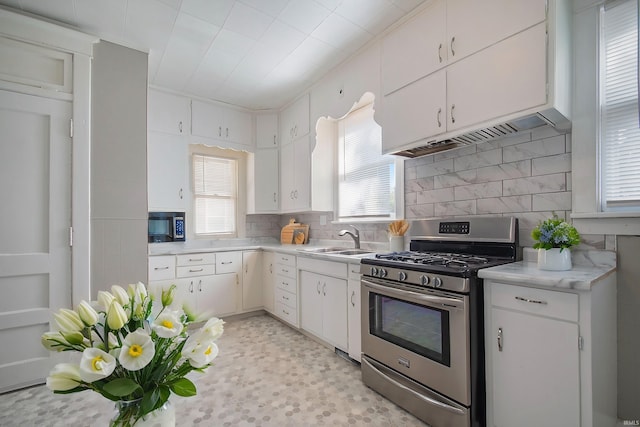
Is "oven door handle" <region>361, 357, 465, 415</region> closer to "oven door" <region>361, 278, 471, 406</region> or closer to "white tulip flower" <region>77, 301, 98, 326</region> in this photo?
"oven door" <region>361, 278, 471, 406</region>

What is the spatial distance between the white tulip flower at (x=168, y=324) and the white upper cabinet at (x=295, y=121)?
3.21 meters

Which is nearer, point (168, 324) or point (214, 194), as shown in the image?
point (168, 324)

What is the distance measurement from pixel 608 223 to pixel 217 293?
11.4 feet

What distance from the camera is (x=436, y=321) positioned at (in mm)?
1748

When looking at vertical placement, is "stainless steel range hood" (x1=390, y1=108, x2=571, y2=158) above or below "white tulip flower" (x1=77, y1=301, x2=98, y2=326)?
above

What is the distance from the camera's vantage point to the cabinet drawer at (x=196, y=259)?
336cm

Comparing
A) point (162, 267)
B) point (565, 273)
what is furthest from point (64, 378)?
point (162, 267)

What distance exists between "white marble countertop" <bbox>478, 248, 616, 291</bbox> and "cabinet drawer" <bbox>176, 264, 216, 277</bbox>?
9.45 feet

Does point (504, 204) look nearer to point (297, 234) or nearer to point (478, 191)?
point (478, 191)

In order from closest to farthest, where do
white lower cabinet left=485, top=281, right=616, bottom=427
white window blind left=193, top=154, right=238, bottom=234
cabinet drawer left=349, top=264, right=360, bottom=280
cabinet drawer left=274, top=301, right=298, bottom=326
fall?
white lower cabinet left=485, top=281, right=616, bottom=427 < cabinet drawer left=349, top=264, right=360, bottom=280 < cabinet drawer left=274, top=301, right=298, bottom=326 < white window blind left=193, top=154, right=238, bottom=234

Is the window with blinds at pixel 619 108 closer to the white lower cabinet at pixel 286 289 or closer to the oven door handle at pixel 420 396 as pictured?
the oven door handle at pixel 420 396

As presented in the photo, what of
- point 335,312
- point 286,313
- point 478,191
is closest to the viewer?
point 478,191

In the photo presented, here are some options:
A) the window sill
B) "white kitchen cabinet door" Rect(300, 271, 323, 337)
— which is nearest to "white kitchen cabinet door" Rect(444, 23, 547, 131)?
the window sill

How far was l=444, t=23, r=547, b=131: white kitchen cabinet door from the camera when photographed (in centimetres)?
160
